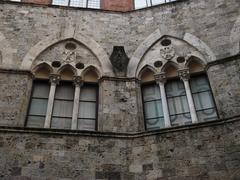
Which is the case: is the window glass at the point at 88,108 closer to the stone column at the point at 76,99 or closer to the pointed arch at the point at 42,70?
the stone column at the point at 76,99

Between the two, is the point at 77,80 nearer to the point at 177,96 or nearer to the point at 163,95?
the point at 163,95

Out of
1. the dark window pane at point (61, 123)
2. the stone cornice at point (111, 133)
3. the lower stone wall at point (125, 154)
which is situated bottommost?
the lower stone wall at point (125, 154)

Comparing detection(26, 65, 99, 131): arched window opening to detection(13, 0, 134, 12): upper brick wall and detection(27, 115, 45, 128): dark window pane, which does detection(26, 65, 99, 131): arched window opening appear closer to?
detection(27, 115, 45, 128): dark window pane

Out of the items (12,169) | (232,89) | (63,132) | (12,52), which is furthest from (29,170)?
(232,89)

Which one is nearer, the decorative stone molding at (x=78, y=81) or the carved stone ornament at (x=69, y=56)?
the decorative stone molding at (x=78, y=81)

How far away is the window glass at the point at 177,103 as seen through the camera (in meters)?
8.39

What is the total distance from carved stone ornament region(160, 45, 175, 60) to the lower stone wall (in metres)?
2.51

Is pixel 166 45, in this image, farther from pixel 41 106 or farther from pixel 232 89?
pixel 41 106

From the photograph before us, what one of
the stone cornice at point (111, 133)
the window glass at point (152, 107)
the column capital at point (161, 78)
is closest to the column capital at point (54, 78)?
the stone cornice at point (111, 133)

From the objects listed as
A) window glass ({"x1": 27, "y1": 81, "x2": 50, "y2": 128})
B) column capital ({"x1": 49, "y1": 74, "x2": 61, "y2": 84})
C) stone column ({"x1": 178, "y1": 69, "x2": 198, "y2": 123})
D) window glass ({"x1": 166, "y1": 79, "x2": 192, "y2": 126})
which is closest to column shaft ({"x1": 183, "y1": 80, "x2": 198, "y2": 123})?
stone column ({"x1": 178, "y1": 69, "x2": 198, "y2": 123})

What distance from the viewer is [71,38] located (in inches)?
394

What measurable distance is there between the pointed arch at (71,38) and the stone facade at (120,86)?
0.09 feet

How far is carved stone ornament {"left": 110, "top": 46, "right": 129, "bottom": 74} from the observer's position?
928 cm

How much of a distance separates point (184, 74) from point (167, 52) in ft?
3.15
